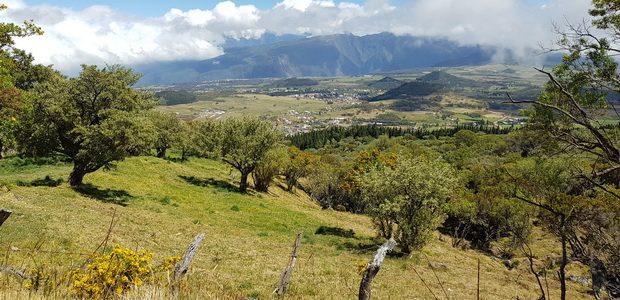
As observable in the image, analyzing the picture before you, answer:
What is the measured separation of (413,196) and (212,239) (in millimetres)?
14650

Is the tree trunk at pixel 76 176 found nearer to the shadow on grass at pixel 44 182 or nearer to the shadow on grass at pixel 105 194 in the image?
the shadow on grass at pixel 105 194

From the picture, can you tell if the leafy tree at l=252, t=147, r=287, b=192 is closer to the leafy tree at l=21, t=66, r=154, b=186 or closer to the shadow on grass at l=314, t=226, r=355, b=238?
the shadow on grass at l=314, t=226, r=355, b=238

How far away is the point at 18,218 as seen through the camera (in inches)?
833

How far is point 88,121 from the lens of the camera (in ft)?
101

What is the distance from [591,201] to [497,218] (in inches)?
575

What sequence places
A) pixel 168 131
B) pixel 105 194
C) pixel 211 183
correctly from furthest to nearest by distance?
pixel 168 131, pixel 211 183, pixel 105 194

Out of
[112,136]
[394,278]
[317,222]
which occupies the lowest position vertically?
[317,222]

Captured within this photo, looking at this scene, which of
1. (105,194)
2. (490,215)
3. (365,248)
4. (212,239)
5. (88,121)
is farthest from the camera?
(490,215)

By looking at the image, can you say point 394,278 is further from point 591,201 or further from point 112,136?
point 591,201

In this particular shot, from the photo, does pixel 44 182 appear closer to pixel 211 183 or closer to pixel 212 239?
pixel 212 239

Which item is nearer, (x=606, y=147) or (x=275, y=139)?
(x=606, y=147)

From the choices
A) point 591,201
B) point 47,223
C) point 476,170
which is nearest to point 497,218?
point 591,201

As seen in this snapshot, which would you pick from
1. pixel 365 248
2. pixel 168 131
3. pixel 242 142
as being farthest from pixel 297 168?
pixel 365 248

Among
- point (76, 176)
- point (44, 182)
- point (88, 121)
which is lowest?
point (44, 182)
